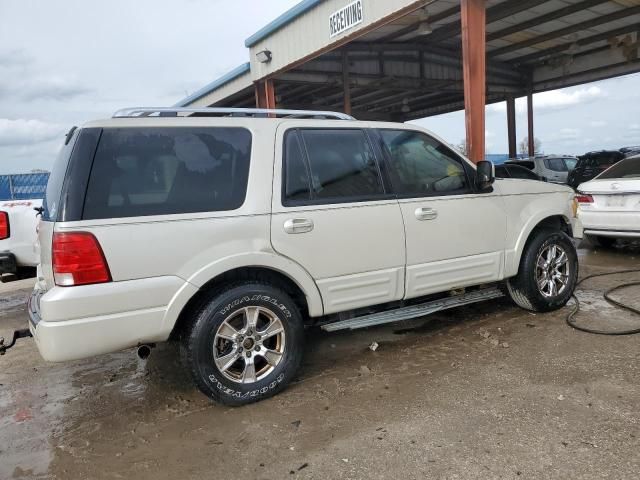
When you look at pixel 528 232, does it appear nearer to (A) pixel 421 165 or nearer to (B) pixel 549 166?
(A) pixel 421 165

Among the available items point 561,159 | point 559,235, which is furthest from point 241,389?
point 561,159

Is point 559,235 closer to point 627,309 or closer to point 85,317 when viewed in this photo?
point 627,309

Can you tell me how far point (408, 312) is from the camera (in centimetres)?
414

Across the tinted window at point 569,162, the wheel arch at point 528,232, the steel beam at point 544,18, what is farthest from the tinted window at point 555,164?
the wheel arch at point 528,232

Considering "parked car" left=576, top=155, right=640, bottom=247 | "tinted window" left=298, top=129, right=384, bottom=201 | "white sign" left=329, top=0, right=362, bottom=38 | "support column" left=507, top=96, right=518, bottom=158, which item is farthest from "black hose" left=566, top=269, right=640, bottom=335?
"support column" left=507, top=96, right=518, bottom=158

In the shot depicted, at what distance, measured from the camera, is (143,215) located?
3.06m

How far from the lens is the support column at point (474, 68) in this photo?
8.19 metres

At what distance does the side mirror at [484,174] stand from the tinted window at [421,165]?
11 centimetres

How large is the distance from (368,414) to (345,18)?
879 cm

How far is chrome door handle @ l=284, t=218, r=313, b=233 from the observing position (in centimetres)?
348

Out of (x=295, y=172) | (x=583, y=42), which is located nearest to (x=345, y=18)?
(x=295, y=172)

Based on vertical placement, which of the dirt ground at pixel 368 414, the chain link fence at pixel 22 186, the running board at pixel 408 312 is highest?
the chain link fence at pixel 22 186

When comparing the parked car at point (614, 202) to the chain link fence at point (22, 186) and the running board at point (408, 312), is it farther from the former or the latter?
the chain link fence at point (22, 186)

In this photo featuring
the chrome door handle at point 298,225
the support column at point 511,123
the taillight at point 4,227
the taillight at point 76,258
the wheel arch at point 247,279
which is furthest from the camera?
the support column at point 511,123
